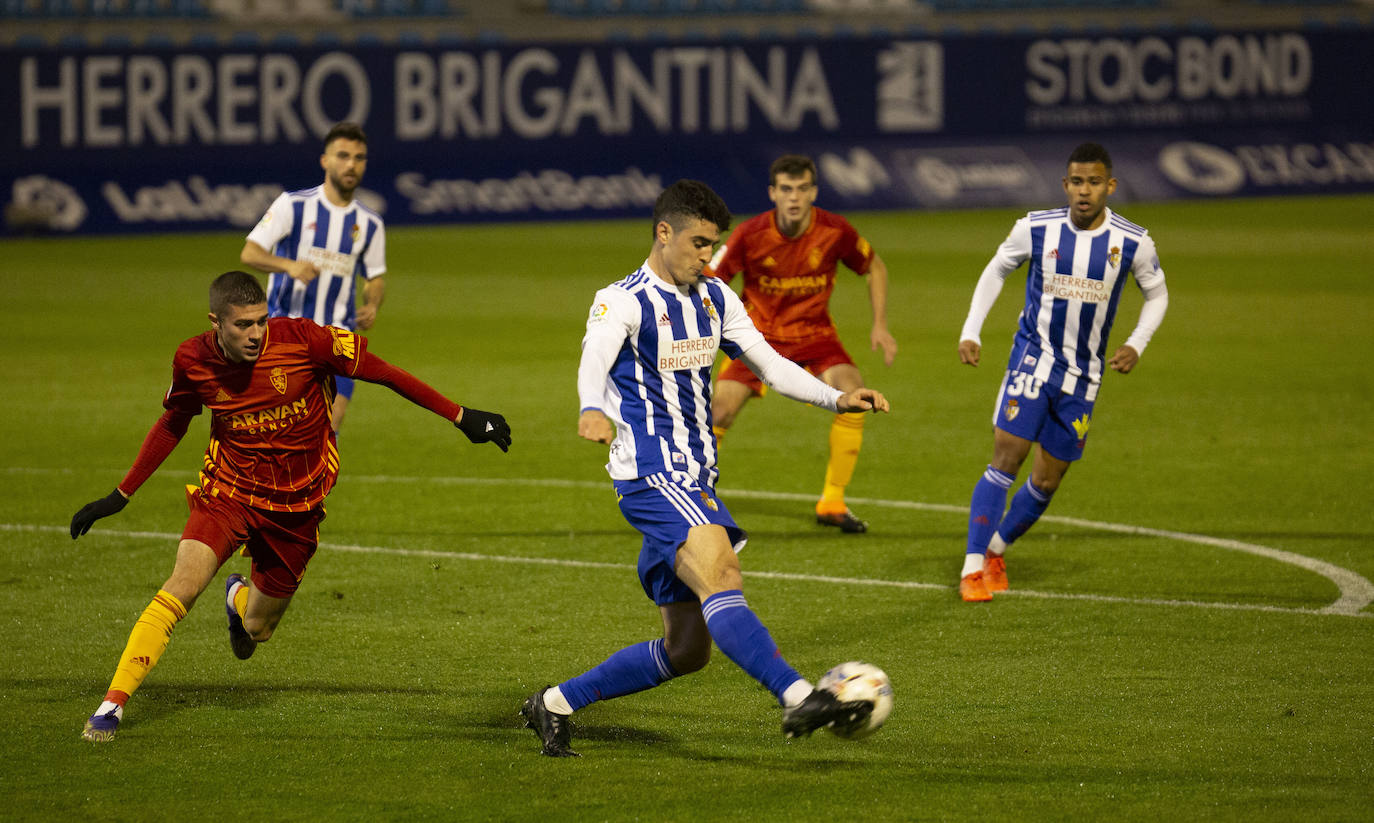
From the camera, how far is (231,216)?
2442 cm

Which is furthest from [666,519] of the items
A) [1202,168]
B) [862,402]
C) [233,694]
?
[1202,168]

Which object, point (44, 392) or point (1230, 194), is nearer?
point (44, 392)

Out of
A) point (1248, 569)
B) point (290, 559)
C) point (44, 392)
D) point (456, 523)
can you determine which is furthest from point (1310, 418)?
point (44, 392)

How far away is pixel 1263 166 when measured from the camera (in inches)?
1065

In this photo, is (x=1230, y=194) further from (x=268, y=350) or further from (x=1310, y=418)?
(x=268, y=350)

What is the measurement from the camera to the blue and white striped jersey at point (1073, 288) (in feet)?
23.2

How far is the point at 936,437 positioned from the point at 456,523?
12.4ft

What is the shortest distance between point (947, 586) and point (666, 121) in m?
20.1

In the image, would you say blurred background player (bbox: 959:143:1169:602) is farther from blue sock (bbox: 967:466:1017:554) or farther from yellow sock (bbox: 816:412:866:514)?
yellow sock (bbox: 816:412:866:514)

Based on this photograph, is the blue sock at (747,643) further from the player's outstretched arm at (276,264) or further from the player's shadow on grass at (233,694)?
the player's outstretched arm at (276,264)

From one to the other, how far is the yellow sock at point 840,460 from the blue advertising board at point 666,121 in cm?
1714

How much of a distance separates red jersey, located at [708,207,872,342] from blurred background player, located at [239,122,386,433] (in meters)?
1.91

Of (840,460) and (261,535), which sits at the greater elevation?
(261,535)

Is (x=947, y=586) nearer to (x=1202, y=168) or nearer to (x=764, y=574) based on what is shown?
(x=764, y=574)
